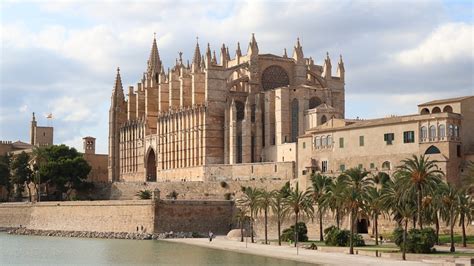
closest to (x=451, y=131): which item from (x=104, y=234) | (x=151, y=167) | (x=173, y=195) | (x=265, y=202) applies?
(x=265, y=202)

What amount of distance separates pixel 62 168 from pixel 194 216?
2940 cm

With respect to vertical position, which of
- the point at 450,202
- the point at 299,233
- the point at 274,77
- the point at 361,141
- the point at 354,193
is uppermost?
the point at 274,77

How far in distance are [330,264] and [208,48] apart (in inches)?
2201

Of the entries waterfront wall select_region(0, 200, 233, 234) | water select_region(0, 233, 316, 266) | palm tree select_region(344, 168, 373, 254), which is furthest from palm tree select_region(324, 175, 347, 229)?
waterfront wall select_region(0, 200, 233, 234)

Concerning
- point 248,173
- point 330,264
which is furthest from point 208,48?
point 330,264

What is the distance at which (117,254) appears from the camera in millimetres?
55531

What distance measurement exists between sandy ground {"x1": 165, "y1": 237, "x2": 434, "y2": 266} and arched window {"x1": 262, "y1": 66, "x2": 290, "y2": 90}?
90.7ft

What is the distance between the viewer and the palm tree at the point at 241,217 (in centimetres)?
6412

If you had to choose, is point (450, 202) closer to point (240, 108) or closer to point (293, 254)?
point (293, 254)

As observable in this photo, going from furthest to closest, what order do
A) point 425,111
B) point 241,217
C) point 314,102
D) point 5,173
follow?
point 5,173 < point 314,102 < point 241,217 < point 425,111

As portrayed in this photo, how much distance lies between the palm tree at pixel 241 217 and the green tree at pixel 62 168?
3156 centimetres

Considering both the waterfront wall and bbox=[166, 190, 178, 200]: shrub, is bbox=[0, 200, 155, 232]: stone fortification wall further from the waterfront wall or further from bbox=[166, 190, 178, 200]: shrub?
bbox=[166, 190, 178, 200]: shrub

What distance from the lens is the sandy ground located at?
44125 millimetres

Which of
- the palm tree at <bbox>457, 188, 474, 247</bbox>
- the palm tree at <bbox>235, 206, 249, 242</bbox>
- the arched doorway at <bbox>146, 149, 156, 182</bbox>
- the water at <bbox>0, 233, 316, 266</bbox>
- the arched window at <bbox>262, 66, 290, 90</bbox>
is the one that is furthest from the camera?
the arched doorway at <bbox>146, 149, 156, 182</bbox>
